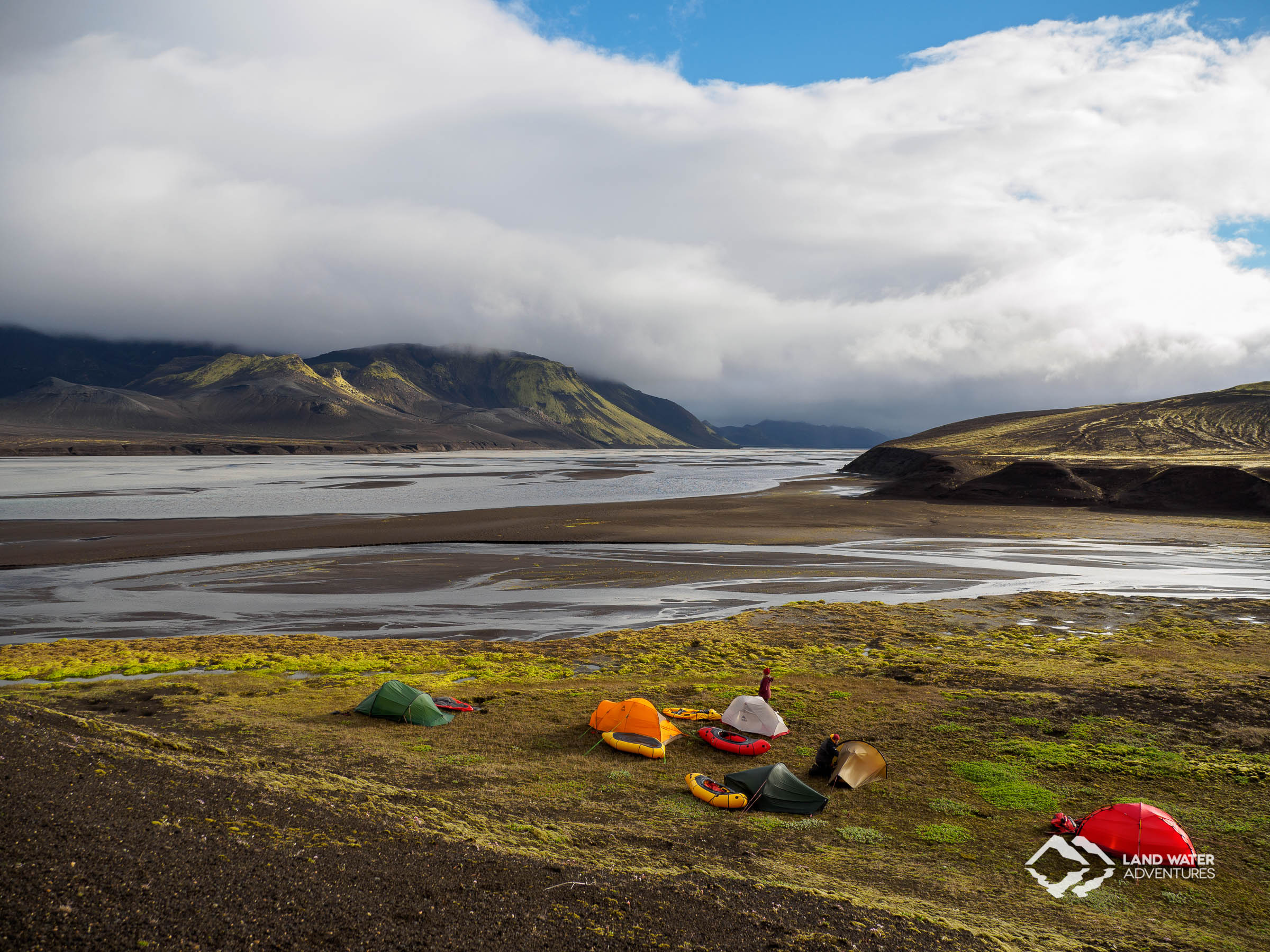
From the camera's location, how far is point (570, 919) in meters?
9.83

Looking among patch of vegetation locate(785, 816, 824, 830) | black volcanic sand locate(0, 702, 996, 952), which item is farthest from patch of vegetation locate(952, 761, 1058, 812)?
black volcanic sand locate(0, 702, 996, 952)

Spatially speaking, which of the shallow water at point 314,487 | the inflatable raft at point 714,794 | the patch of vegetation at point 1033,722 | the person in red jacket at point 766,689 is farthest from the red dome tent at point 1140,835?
the shallow water at point 314,487

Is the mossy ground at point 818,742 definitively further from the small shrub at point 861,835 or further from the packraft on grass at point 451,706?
the packraft on grass at point 451,706

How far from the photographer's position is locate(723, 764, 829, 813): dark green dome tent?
1541 centimetres

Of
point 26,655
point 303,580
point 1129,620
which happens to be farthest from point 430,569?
point 1129,620

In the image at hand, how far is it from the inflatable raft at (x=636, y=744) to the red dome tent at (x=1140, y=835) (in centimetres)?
954

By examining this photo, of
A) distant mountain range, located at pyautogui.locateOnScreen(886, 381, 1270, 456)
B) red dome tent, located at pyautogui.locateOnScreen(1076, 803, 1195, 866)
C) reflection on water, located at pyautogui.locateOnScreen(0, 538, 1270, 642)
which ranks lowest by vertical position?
reflection on water, located at pyautogui.locateOnScreen(0, 538, 1270, 642)

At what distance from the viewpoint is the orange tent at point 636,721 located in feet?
61.6

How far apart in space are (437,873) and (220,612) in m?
30.6

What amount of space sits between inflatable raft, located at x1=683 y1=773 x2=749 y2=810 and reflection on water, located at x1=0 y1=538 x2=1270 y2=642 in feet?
56.0

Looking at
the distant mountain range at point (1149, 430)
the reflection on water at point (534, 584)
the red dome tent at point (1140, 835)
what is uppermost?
the distant mountain range at point (1149, 430)

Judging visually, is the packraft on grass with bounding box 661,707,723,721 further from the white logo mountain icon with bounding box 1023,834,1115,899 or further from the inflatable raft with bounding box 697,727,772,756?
the white logo mountain icon with bounding box 1023,834,1115,899

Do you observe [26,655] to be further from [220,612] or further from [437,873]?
[437,873]

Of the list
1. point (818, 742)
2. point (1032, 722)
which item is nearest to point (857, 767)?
point (818, 742)
